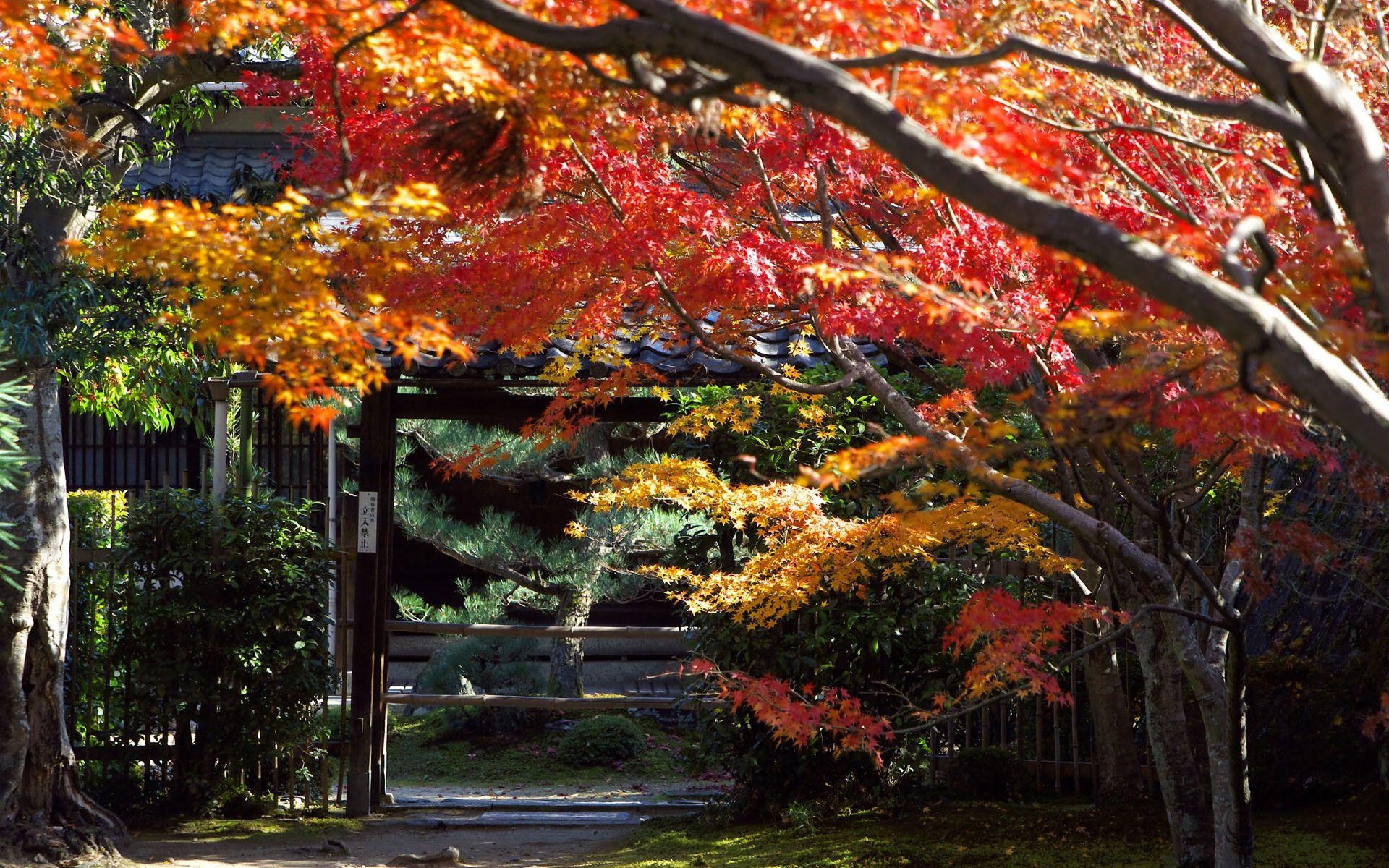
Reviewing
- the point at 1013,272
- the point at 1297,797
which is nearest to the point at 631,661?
the point at 1297,797

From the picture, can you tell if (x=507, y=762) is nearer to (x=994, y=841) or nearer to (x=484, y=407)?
(x=484, y=407)

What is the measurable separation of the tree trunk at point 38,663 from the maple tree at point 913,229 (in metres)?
1.73

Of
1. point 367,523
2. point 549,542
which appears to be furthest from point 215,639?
point 549,542

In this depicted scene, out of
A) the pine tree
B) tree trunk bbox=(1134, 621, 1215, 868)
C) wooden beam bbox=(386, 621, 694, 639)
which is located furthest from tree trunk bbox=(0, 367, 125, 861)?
tree trunk bbox=(1134, 621, 1215, 868)

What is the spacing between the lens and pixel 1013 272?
14.8ft

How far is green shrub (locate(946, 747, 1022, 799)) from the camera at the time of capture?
687 centimetres

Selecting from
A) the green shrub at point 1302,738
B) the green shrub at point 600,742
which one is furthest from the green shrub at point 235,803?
the green shrub at point 1302,738

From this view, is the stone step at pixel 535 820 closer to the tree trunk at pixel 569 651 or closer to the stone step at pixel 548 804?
the stone step at pixel 548 804

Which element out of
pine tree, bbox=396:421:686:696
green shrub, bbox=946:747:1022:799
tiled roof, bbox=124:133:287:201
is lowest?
green shrub, bbox=946:747:1022:799

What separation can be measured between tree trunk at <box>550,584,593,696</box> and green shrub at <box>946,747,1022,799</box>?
4.25 metres

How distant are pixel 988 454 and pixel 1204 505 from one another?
4.24m

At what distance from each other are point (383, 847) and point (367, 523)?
1.90 metres

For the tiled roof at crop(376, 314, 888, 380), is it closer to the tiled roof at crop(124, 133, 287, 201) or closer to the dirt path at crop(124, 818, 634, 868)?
the dirt path at crop(124, 818, 634, 868)

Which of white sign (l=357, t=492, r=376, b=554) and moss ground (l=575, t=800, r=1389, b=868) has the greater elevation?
white sign (l=357, t=492, r=376, b=554)
